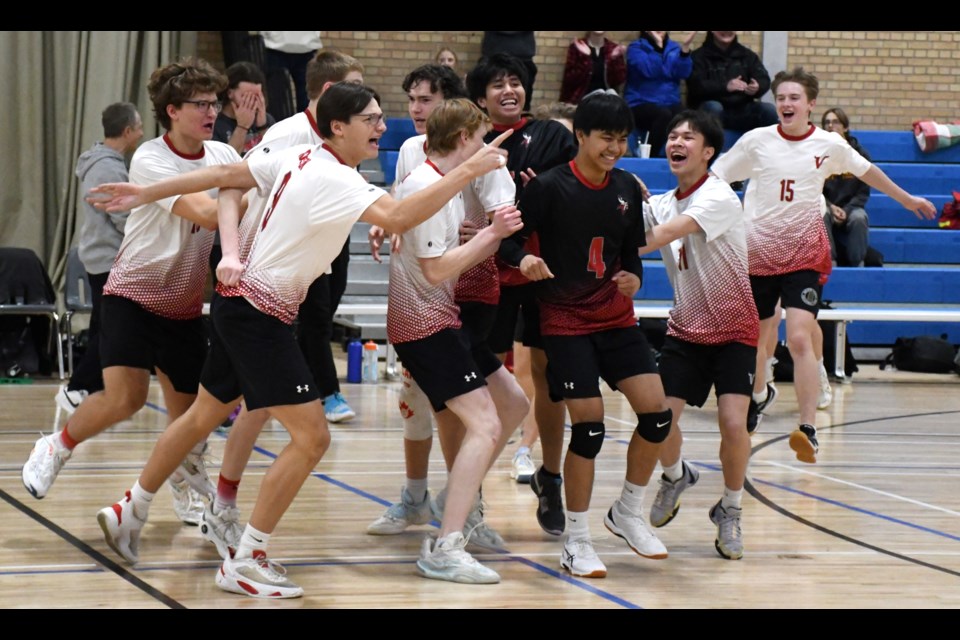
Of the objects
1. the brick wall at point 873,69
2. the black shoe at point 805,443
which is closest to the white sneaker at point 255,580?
the black shoe at point 805,443

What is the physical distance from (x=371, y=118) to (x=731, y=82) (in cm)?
983

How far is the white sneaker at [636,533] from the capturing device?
16.4 feet

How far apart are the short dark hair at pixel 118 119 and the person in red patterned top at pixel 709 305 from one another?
163 inches

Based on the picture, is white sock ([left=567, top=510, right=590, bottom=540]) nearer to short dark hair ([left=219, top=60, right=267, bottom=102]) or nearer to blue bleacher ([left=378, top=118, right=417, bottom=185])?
short dark hair ([left=219, top=60, right=267, bottom=102])

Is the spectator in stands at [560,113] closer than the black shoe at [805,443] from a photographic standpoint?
Yes

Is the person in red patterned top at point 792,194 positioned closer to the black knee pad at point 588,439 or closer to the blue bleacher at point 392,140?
the black knee pad at point 588,439

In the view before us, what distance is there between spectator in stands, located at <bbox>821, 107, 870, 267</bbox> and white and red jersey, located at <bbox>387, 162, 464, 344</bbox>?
8218 millimetres

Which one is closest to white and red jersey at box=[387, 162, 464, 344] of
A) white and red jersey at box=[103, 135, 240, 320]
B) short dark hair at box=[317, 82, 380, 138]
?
short dark hair at box=[317, 82, 380, 138]

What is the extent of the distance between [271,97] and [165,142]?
7.34m

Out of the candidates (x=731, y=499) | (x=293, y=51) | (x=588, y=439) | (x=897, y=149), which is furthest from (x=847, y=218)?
(x=588, y=439)

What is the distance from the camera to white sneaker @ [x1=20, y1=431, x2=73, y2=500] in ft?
17.3

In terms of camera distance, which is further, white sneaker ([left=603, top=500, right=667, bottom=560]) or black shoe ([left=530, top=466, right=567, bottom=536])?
black shoe ([left=530, top=466, right=567, bottom=536])

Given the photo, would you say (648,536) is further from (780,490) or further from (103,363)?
(103,363)

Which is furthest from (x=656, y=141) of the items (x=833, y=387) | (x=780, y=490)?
(x=780, y=490)
